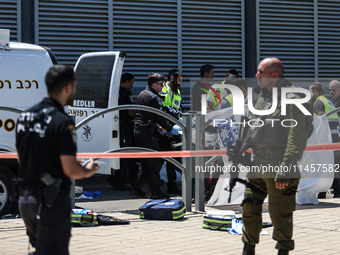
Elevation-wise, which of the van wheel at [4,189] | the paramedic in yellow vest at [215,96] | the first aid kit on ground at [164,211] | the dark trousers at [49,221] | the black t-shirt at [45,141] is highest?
the paramedic in yellow vest at [215,96]

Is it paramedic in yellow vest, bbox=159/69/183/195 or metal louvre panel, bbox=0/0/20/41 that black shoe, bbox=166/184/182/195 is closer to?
paramedic in yellow vest, bbox=159/69/183/195

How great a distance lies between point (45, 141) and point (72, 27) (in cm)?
884

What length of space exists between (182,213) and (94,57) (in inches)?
132

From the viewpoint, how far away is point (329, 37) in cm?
1416

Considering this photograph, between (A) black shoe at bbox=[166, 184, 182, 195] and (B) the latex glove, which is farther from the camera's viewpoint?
(A) black shoe at bbox=[166, 184, 182, 195]

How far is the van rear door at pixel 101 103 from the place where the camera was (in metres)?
8.73

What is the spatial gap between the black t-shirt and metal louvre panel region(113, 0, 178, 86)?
878 cm

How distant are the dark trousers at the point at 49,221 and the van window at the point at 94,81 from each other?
17.6 feet

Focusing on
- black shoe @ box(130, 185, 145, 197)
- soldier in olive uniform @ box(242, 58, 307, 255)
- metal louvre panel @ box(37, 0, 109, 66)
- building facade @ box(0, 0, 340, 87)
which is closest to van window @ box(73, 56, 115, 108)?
black shoe @ box(130, 185, 145, 197)

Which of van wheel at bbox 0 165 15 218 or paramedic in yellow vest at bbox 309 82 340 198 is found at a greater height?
paramedic in yellow vest at bbox 309 82 340 198

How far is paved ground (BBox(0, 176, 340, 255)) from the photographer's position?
5.51 metres

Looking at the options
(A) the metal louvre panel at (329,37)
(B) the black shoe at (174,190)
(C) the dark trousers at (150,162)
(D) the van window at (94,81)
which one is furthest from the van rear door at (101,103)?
(A) the metal louvre panel at (329,37)

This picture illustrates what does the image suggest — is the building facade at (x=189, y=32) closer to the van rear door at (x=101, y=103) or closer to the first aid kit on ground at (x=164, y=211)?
the van rear door at (x=101, y=103)

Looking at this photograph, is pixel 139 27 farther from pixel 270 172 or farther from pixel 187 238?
pixel 270 172
